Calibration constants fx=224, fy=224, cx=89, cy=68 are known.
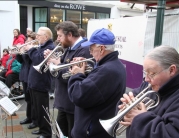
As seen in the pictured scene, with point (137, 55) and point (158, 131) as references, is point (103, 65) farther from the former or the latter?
point (137, 55)

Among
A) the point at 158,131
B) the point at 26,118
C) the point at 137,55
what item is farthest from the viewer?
the point at 137,55

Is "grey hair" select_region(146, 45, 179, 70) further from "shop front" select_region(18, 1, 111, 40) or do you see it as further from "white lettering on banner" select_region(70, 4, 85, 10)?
"white lettering on banner" select_region(70, 4, 85, 10)

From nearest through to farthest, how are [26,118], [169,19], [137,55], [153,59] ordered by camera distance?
1. [153,59]
2. [169,19]
3. [26,118]
4. [137,55]

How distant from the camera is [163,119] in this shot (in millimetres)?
1367

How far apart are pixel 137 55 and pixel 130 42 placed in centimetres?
44

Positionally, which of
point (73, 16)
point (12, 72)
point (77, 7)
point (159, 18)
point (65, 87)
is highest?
point (77, 7)

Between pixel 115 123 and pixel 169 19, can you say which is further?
pixel 169 19

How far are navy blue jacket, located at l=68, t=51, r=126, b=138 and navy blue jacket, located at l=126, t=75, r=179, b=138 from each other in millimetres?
594

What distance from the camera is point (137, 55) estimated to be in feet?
Answer: 18.4

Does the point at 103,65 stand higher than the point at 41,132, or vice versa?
the point at 103,65

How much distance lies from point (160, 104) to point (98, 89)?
2.10 feet

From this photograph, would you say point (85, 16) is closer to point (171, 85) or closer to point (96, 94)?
point (96, 94)

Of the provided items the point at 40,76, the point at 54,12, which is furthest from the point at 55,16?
the point at 40,76

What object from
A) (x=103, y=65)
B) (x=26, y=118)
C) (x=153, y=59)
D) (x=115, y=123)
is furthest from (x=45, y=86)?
(x=153, y=59)
